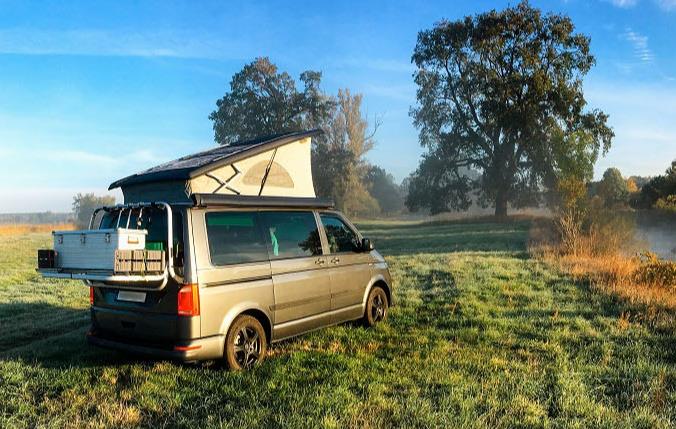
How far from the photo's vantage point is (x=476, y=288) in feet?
34.7

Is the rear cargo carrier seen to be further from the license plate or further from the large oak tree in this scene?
the large oak tree

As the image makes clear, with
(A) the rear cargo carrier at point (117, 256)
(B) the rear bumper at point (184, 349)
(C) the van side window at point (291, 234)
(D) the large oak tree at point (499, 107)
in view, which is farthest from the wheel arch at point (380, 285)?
(D) the large oak tree at point (499, 107)

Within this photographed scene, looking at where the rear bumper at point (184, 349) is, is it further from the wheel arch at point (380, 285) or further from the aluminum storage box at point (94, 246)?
the wheel arch at point (380, 285)

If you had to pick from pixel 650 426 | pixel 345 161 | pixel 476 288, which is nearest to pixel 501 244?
pixel 476 288

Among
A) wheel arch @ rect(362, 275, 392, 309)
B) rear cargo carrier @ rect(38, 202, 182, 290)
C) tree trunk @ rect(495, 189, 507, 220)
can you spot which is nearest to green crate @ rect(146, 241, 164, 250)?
rear cargo carrier @ rect(38, 202, 182, 290)

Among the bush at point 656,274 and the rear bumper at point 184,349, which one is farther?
the bush at point 656,274

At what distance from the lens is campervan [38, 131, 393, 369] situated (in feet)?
17.0

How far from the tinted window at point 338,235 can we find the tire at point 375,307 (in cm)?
79

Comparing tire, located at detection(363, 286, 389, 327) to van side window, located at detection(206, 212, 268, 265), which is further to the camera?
tire, located at detection(363, 286, 389, 327)

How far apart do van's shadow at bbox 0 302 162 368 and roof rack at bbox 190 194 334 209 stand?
2188 mm

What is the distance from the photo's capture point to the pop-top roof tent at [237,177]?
579 centimetres

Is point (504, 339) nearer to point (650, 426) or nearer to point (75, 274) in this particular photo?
point (650, 426)

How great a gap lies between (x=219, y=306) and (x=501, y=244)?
16.7 m

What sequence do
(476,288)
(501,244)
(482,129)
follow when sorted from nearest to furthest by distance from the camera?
1. (476,288)
2. (501,244)
3. (482,129)
